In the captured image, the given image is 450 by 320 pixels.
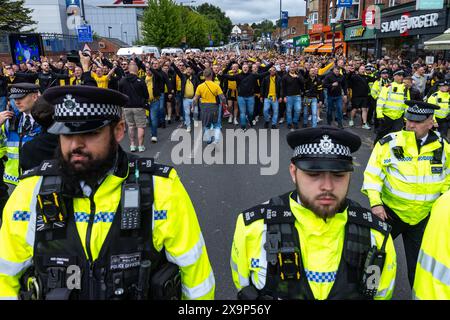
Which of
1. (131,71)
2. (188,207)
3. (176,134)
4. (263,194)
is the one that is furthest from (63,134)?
(176,134)

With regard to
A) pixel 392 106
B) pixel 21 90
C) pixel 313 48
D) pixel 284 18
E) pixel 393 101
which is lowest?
pixel 392 106

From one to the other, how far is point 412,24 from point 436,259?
931 inches

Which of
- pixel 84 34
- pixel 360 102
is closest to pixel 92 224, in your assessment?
pixel 360 102

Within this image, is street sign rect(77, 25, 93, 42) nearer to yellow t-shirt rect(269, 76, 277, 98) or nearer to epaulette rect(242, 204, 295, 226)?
yellow t-shirt rect(269, 76, 277, 98)

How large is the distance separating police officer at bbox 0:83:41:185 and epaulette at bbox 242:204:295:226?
291 cm

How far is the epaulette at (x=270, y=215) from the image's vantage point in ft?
6.77

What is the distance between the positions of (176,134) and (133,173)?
9.11 meters

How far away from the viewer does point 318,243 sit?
79.0 inches

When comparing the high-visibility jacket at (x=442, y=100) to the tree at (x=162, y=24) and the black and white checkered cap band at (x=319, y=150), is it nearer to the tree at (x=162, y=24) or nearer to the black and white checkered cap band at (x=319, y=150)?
the black and white checkered cap band at (x=319, y=150)

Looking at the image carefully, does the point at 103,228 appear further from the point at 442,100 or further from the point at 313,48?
the point at 313,48

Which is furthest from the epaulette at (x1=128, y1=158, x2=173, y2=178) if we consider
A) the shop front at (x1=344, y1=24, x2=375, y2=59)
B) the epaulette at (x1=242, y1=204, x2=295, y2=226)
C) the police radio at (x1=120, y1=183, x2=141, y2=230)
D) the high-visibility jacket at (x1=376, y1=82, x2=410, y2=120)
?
the shop front at (x1=344, y1=24, x2=375, y2=59)

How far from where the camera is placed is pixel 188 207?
6.96 ft

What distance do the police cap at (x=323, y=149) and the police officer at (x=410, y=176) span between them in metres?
1.48
